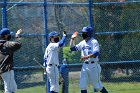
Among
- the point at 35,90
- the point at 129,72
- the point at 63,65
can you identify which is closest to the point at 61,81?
the point at 63,65

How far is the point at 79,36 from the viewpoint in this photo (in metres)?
13.5

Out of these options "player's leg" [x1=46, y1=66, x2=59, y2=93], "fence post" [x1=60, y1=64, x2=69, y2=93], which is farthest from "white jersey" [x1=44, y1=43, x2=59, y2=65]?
"fence post" [x1=60, y1=64, x2=69, y2=93]

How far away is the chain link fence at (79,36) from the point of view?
12.6 meters

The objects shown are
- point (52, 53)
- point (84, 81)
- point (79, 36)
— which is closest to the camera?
point (84, 81)

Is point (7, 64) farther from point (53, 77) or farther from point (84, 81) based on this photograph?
point (84, 81)

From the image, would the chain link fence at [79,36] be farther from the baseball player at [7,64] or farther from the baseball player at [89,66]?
the baseball player at [7,64]

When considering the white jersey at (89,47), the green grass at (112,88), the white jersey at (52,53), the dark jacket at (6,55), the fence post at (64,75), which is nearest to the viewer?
the dark jacket at (6,55)

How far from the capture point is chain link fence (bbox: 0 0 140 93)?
41.3ft

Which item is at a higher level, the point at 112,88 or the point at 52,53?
the point at 52,53

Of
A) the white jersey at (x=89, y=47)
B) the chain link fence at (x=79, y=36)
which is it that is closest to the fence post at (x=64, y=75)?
the chain link fence at (x=79, y=36)

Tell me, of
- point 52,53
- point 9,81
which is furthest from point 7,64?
point 52,53

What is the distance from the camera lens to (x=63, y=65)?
39.3 feet

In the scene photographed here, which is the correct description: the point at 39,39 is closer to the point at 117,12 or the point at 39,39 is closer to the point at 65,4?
the point at 65,4

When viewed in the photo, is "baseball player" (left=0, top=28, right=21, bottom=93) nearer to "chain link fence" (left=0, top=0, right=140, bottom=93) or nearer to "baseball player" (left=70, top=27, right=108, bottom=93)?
"baseball player" (left=70, top=27, right=108, bottom=93)
